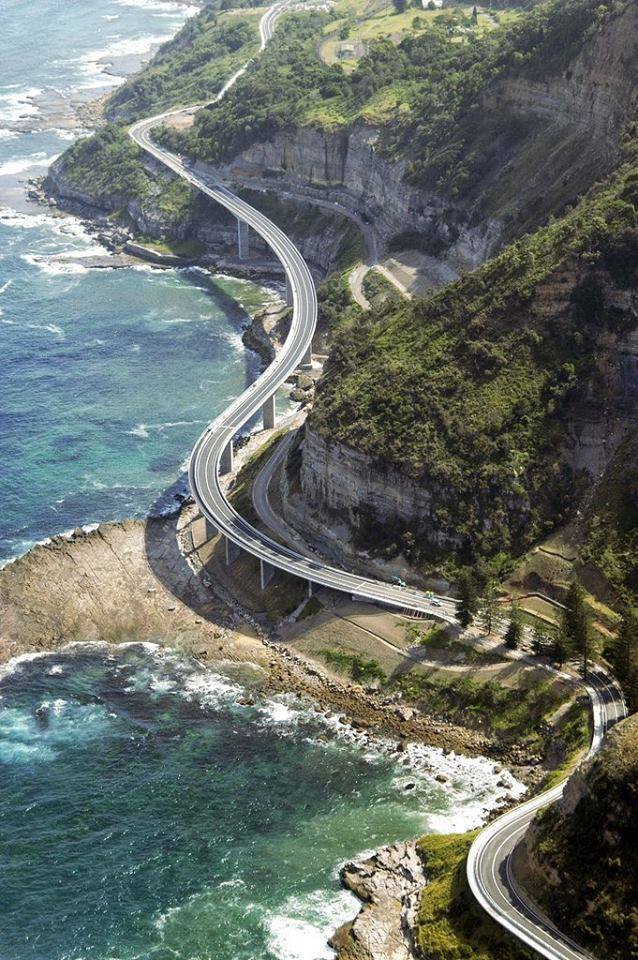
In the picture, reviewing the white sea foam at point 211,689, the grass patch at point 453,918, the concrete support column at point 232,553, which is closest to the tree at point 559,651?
the grass patch at point 453,918

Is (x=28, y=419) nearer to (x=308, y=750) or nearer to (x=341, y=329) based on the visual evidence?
(x=341, y=329)

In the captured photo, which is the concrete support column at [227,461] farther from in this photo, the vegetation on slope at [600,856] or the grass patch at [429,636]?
the vegetation on slope at [600,856]

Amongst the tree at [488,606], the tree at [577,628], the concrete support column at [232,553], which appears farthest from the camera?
the concrete support column at [232,553]

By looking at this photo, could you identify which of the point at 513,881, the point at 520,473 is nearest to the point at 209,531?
the point at 520,473

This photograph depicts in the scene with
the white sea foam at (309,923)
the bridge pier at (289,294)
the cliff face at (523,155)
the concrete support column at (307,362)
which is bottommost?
the white sea foam at (309,923)

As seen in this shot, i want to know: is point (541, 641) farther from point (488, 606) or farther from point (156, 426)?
point (156, 426)

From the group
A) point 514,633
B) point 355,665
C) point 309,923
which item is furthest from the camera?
point 355,665

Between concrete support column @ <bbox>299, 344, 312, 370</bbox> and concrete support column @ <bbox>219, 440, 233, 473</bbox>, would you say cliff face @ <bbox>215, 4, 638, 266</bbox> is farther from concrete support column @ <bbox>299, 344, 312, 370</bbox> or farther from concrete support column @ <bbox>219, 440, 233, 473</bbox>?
concrete support column @ <bbox>219, 440, 233, 473</bbox>
